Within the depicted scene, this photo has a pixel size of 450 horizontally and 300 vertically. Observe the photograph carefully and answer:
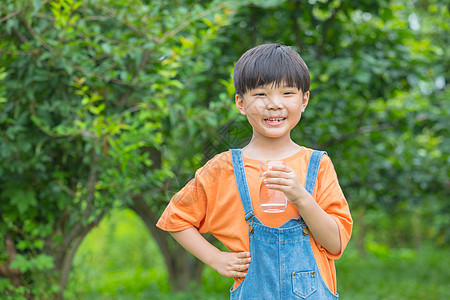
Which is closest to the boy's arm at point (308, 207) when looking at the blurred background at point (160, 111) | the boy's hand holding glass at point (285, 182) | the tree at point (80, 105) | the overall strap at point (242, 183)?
the boy's hand holding glass at point (285, 182)

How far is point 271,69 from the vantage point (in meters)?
1.32

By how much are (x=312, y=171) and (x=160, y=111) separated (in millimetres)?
1607

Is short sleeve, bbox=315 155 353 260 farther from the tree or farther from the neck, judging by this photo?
the tree

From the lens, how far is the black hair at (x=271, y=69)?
1325 mm

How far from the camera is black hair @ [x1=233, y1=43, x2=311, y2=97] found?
52.2 inches

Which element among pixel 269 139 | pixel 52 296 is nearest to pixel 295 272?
pixel 269 139

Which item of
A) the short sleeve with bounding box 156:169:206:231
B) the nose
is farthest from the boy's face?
the short sleeve with bounding box 156:169:206:231

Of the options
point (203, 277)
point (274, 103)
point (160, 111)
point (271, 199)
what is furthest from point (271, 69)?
point (203, 277)

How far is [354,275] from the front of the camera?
6695 millimetres

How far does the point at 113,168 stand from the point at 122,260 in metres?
6.10

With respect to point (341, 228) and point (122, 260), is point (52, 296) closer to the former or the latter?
point (341, 228)

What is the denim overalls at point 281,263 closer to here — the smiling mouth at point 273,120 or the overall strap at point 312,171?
the overall strap at point 312,171

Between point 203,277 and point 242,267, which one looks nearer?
point 242,267

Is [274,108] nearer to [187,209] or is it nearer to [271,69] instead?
[271,69]
